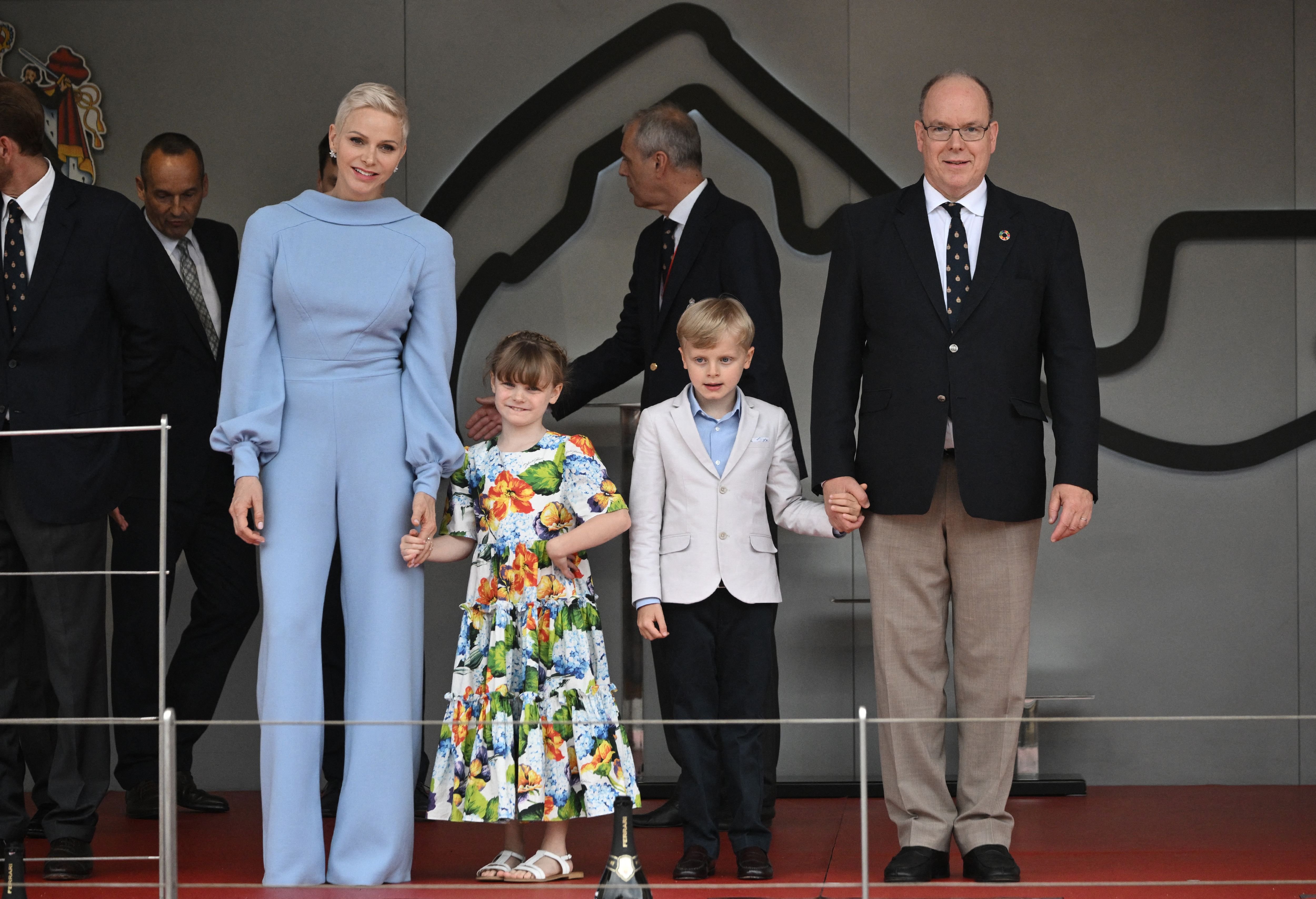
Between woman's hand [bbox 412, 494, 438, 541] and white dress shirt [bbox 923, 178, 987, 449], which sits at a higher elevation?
white dress shirt [bbox 923, 178, 987, 449]

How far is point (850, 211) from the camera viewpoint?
2.94m

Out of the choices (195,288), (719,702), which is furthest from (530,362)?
(195,288)

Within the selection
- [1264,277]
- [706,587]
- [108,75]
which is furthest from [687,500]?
[108,75]

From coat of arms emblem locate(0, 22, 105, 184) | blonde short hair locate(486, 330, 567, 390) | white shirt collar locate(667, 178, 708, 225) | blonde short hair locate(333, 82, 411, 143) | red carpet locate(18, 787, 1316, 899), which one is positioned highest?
coat of arms emblem locate(0, 22, 105, 184)

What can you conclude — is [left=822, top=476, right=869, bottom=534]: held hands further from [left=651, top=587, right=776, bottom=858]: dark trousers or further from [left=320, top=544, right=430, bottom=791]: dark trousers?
[left=320, top=544, right=430, bottom=791]: dark trousers

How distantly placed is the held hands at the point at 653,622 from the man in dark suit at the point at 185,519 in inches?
52.3

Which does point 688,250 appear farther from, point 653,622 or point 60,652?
point 60,652

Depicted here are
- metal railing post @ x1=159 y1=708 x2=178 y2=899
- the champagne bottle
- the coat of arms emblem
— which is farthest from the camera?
the coat of arms emblem

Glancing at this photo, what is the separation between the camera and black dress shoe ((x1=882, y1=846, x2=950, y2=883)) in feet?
8.94

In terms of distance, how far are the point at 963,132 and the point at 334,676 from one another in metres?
2.09

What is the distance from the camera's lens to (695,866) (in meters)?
2.85

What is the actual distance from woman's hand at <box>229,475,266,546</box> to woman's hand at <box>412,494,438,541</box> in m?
0.29

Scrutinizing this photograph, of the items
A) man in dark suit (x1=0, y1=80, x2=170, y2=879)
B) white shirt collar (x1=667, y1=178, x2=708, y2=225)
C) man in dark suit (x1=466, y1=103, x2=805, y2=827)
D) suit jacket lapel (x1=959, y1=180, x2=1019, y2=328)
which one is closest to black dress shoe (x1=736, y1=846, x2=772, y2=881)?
man in dark suit (x1=466, y1=103, x2=805, y2=827)

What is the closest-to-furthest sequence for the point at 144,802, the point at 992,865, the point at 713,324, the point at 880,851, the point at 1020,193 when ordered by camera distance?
the point at 992,865, the point at 713,324, the point at 880,851, the point at 144,802, the point at 1020,193
